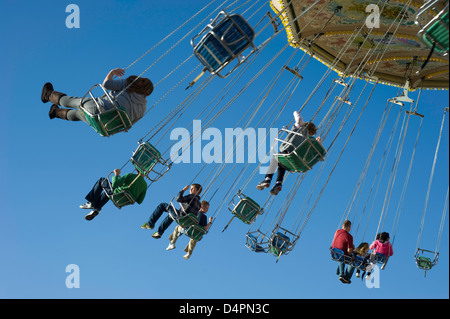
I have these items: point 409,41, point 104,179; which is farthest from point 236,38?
point 409,41

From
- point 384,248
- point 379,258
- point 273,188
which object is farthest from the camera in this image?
point 384,248

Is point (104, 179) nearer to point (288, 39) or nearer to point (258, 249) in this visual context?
point (258, 249)

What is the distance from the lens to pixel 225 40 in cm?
1082

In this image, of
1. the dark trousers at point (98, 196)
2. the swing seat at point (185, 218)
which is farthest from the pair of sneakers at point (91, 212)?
the swing seat at point (185, 218)

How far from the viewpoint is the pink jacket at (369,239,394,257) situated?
14422mm

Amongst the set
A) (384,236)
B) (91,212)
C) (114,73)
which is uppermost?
(384,236)

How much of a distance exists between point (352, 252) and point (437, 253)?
3296 mm

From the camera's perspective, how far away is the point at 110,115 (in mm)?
10961

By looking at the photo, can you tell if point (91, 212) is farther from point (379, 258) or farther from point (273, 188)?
point (379, 258)

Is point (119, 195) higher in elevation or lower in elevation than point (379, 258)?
lower

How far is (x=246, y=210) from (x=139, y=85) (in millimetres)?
3888

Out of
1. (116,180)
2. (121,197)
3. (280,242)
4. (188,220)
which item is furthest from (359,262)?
(116,180)

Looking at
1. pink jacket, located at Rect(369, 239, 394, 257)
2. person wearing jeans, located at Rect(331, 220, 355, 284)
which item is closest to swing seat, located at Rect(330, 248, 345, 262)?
person wearing jeans, located at Rect(331, 220, 355, 284)

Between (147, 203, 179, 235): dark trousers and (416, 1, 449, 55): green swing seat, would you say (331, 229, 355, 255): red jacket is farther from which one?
(416, 1, 449, 55): green swing seat
